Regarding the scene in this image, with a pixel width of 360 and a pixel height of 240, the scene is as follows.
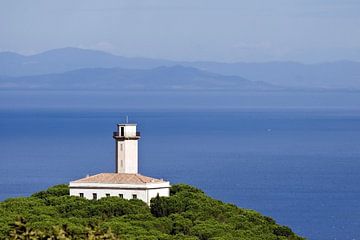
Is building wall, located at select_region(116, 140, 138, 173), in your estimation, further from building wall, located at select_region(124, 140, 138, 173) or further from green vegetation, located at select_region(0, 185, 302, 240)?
green vegetation, located at select_region(0, 185, 302, 240)

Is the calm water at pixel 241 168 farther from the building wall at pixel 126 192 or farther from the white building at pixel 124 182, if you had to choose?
the building wall at pixel 126 192

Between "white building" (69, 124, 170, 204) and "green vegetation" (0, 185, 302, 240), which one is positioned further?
"white building" (69, 124, 170, 204)

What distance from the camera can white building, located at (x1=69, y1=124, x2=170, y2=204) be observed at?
50844 mm

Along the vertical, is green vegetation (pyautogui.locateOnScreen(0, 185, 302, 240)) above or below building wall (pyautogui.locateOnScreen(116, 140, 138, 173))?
below

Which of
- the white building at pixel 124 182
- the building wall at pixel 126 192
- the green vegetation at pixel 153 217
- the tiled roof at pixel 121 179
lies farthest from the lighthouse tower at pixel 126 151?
the green vegetation at pixel 153 217

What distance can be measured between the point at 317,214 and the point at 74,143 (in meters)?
80.3

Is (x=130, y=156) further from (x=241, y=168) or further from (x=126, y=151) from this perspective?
(x=241, y=168)

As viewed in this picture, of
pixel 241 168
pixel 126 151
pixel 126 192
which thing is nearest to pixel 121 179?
pixel 126 192

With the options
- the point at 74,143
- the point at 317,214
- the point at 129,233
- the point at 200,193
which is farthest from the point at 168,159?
the point at 129,233

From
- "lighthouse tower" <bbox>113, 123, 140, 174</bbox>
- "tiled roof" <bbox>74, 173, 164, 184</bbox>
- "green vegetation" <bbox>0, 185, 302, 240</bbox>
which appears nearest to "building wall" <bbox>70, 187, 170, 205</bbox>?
"tiled roof" <bbox>74, 173, 164, 184</bbox>

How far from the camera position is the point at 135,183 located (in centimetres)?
5084

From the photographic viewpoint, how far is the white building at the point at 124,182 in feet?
167

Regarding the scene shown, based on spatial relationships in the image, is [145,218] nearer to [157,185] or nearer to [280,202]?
[157,185]

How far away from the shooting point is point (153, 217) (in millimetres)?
48219
